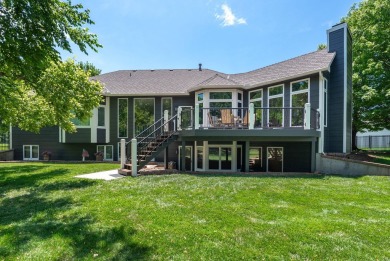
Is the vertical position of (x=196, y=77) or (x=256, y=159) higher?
(x=196, y=77)

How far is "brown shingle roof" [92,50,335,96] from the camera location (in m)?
12.3

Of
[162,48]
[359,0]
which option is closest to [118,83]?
→ [162,48]

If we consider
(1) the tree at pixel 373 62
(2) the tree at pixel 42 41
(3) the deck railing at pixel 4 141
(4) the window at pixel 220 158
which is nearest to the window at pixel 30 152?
(3) the deck railing at pixel 4 141

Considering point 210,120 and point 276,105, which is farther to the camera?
point 276,105

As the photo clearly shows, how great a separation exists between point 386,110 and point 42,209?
61.9 feet

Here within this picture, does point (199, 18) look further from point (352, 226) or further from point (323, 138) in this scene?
point (352, 226)

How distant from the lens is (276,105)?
1318 centimetres

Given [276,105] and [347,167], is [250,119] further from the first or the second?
[347,167]

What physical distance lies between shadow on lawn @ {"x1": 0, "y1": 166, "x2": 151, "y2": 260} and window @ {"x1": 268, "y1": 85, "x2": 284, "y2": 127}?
32.1 ft

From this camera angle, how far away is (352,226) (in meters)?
4.49

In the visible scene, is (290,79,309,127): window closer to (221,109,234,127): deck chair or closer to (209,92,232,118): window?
(221,109,234,127): deck chair

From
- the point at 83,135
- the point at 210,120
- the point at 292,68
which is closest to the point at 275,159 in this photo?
the point at 210,120

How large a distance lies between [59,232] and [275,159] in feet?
36.7

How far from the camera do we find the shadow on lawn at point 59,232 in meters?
3.73
